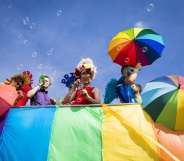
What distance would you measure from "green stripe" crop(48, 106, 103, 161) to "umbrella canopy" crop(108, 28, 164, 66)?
1.95 m

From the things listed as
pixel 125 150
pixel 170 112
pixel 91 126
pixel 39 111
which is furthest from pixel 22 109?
pixel 170 112

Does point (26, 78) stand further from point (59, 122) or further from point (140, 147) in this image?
point (140, 147)

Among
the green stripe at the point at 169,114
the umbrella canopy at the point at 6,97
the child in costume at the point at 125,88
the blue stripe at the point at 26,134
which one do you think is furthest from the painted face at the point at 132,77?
the umbrella canopy at the point at 6,97

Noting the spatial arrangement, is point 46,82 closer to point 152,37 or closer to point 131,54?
point 131,54

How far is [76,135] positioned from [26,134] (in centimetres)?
76

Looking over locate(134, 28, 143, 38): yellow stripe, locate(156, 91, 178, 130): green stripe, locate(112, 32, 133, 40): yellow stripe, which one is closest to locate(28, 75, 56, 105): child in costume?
locate(112, 32, 133, 40): yellow stripe

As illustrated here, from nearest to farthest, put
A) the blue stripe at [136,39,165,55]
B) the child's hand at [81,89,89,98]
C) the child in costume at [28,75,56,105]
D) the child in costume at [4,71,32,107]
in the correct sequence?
the child's hand at [81,89,89,98] < the child in costume at [28,75,56,105] < the child in costume at [4,71,32,107] < the blue stripe at [136,39,165,55]

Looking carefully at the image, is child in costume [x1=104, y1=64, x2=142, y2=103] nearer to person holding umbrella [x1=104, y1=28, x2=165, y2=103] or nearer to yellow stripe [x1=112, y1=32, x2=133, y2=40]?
person holding umbrella [x1=104, y1=28, x2=165, y2=103]

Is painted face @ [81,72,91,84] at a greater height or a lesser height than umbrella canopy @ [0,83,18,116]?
greater

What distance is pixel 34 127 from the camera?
6555 mm

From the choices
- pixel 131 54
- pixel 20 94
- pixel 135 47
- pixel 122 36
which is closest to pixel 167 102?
pixel 131 54

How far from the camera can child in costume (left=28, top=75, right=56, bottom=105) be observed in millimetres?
8055

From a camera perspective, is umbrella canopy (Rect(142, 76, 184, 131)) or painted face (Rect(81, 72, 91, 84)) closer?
umbrella canopy (Rect(142, 76, 184, 131))

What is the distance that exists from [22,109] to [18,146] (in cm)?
71
